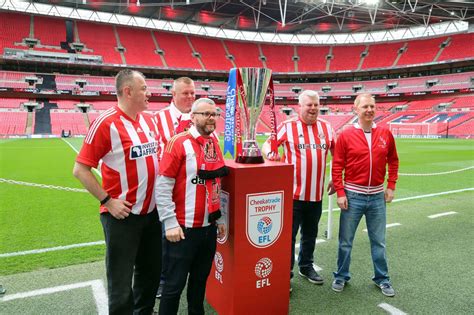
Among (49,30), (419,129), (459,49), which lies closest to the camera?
(419,129)

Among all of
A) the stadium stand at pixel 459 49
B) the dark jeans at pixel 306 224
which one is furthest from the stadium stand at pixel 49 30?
the stadium stand at pixel 459 49

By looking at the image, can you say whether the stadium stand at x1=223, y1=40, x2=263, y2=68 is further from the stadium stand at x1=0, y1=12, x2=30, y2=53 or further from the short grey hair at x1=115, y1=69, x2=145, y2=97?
the short grey hair at x1=115, y1=69, x2=145, y2=97

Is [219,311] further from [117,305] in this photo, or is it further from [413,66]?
[413,66]

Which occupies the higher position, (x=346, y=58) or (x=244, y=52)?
(x=244, y=52)

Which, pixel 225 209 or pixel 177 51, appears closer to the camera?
pixel 225 209

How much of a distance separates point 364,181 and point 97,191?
2.14 metres

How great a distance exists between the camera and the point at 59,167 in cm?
989

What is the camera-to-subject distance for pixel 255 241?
2.25 m

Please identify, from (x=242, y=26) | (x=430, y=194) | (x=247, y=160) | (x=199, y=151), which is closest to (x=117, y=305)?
(x=199, y=151)

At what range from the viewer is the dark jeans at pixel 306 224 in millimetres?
2923

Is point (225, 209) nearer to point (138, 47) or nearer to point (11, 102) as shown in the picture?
point (11, 102)

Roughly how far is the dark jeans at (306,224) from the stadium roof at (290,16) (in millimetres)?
23161

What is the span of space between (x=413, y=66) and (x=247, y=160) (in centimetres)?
3961

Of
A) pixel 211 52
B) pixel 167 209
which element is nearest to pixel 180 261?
pixel 167 209
